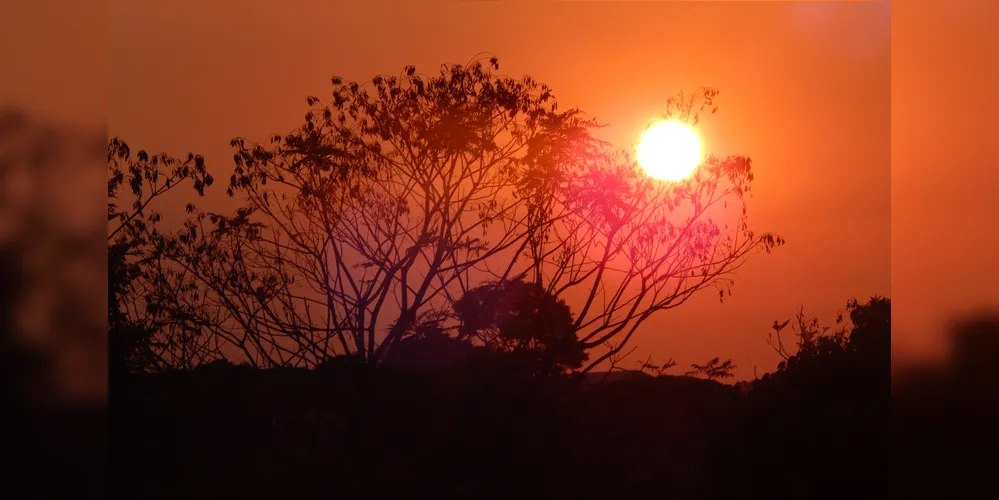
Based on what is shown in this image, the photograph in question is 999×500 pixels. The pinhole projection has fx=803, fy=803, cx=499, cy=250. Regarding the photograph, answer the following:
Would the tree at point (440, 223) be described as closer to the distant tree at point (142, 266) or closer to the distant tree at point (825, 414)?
the distant tree at point (142, 266)

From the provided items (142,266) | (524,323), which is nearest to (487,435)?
(524,323)

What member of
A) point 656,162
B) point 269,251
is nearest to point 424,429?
point 269,251

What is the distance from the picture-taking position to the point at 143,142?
4410mm

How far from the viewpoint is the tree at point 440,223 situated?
459 cm

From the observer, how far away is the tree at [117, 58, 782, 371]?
4.59m

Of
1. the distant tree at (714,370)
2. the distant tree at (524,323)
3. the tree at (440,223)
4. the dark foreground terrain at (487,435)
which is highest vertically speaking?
the tree at (440,223)

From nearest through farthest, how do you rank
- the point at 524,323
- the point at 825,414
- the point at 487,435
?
1. the point at 487,435
2. the point at 825,414
3. the point at 524,323

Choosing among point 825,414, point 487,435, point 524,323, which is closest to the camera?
point 487,435

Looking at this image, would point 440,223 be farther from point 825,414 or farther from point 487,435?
point 825,414

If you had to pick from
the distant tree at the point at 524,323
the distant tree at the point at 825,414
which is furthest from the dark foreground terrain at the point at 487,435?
the distant tree at the point at 524,323

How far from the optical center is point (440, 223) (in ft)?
15.4

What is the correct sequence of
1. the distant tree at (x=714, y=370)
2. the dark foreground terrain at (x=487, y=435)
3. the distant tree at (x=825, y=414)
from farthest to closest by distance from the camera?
the distant tree at (x=714, y=370), the distant tree at (x=825, y=414), the dark foreground terrain at (x=487, y=435)

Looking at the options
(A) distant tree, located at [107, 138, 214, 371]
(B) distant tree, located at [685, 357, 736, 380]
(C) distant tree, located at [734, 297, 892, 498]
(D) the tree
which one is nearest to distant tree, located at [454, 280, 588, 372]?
(D) the tree
